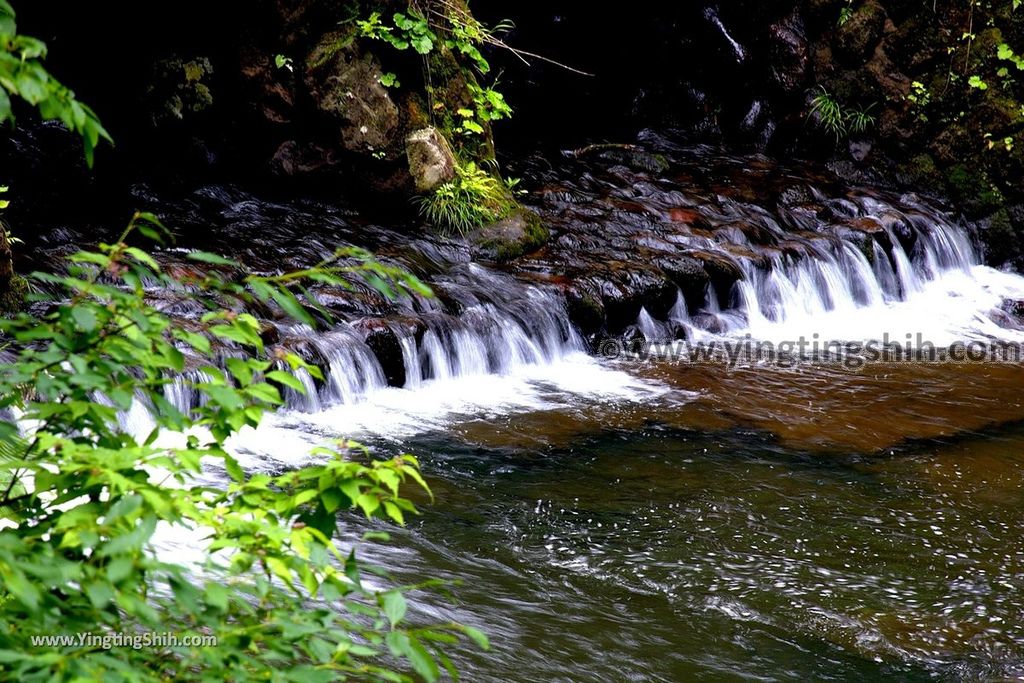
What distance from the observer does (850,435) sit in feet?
23.6

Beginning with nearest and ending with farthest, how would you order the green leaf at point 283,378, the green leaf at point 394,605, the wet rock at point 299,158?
1. the green leaf at point 394,605
2. the green leaf at point 283,378
3. the wet rock at point 299,158

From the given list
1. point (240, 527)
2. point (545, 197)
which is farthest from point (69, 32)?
point (240, 527)

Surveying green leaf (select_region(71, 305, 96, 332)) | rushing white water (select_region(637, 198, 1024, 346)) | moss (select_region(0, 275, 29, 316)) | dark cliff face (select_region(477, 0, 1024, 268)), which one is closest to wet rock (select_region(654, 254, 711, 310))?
rushing white water (select_region(637, 198, 1024, 346))

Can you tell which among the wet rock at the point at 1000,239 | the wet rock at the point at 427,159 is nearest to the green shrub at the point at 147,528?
the wet rock at the point at 427,159

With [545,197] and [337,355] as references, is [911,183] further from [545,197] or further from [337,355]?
[337,355]

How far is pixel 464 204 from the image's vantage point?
34.1ft

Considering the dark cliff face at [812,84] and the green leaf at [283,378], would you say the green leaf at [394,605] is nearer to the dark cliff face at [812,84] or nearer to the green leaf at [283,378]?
the green leaf at [283,378]

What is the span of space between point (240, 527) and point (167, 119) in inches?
349

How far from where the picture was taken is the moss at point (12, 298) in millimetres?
6609

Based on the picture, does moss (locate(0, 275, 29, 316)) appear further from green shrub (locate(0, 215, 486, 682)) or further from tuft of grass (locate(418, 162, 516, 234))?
green shrub (locate(0, 215, 486, 682))

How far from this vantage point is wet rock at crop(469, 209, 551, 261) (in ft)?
33.1

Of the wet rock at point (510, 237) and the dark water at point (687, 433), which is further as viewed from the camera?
the wet rock at point (510, 237)

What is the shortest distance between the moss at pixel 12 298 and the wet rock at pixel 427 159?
15.0 ft

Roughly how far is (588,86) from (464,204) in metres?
6.00
